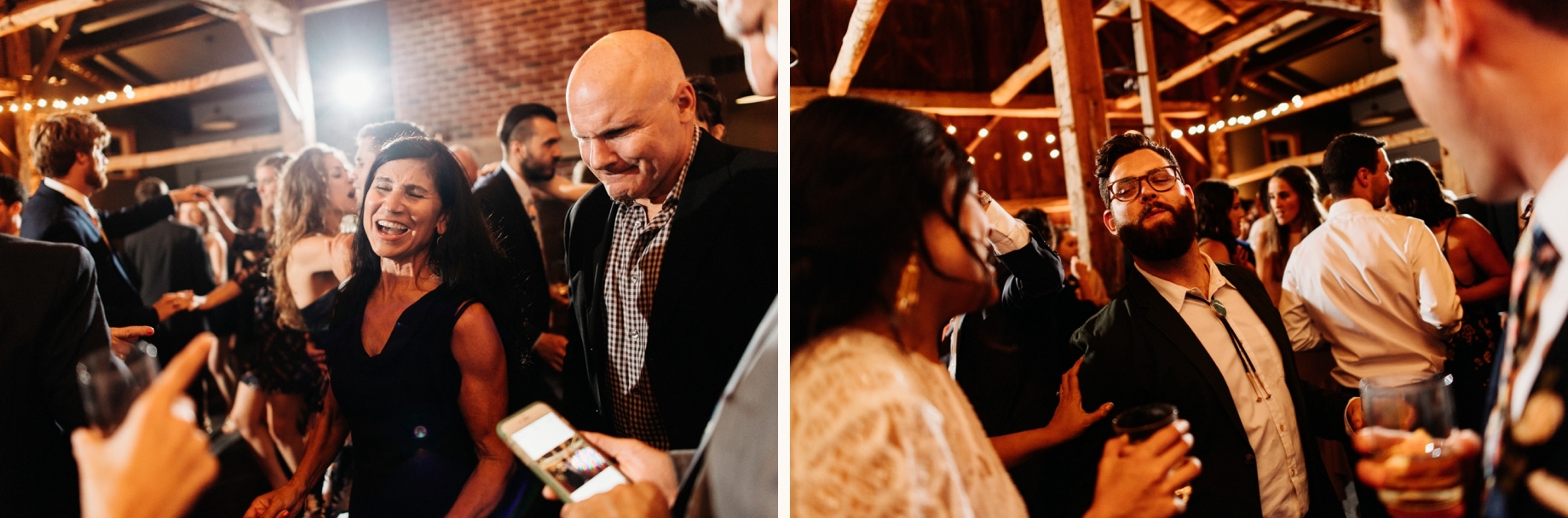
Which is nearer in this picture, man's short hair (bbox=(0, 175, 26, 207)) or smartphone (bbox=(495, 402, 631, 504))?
smartphone (bbox=(495, 402, 631, 504))

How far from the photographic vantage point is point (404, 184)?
134 cm

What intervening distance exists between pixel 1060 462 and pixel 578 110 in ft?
3.96

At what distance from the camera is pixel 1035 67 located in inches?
70.5

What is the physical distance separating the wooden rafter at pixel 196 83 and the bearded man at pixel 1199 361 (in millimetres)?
1926

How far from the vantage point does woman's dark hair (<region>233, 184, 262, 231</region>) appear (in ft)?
5.43

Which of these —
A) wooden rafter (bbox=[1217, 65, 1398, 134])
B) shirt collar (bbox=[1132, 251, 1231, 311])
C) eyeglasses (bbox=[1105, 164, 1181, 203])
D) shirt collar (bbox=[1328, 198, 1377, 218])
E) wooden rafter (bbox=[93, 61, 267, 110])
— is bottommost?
shirt collar (bbox=[1132, 251, 1231, 311])

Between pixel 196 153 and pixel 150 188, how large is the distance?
0.14m

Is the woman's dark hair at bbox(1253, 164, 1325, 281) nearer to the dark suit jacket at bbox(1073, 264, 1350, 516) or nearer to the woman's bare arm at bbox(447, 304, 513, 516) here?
the dark suit jacket at bbox(1073, 264, 1350, 516)

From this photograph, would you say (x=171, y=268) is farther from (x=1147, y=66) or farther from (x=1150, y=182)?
(x=1147, y=66)

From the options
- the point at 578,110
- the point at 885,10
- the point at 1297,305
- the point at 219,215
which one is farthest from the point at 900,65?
the point at 219,215

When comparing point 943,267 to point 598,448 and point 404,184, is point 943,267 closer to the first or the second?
point 598,448

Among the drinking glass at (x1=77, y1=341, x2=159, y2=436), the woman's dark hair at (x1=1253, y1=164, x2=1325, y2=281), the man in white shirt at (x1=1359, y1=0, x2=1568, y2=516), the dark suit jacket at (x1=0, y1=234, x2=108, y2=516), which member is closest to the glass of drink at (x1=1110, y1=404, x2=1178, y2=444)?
the man in white shirt at (x1=1359, y1=0, x2=1568, y2=516)

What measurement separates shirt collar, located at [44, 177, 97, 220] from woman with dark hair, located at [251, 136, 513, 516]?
0.70m

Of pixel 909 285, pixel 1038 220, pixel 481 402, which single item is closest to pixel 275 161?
pixel 481 402
